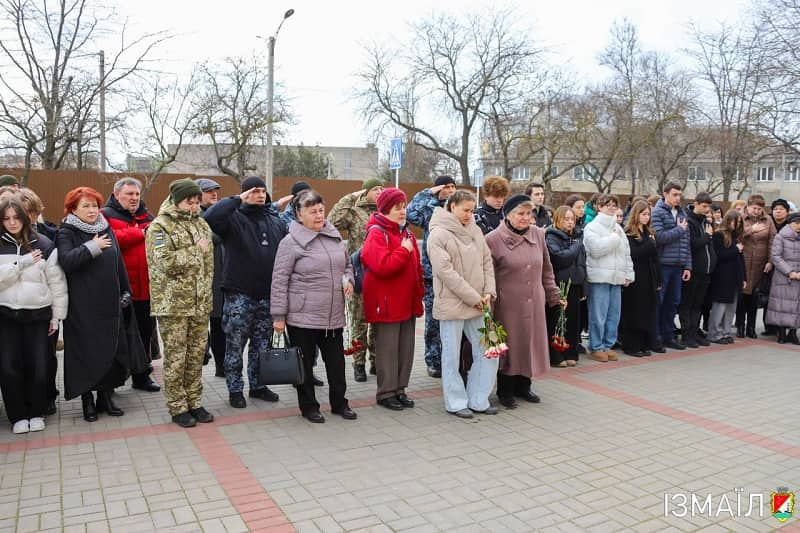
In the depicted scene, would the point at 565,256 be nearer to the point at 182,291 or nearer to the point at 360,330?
the point at 360,330

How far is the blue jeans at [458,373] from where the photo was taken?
5668 mm

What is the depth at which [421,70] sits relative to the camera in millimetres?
32156

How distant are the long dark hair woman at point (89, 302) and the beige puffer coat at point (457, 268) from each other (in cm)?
266

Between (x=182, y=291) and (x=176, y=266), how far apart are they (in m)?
0.20

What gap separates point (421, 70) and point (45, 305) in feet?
95.3

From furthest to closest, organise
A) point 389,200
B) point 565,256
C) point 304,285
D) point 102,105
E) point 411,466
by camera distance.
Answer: point 102,105
point 565,256
point 389,200
point 304,285
point 411,466

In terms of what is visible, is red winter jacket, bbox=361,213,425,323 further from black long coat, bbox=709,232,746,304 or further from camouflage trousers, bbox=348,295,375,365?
black long coat, bbox=709,232,746,304

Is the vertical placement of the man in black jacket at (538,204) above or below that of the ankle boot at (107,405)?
above

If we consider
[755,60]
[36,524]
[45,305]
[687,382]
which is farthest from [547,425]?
[755,60]

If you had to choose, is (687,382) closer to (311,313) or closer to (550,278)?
(550,278)

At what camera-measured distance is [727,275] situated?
9289 millimetres

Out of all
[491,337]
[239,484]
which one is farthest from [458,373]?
[239,484]

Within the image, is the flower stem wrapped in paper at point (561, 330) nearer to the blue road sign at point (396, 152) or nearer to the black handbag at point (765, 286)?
the black handbag at point (765, 286)

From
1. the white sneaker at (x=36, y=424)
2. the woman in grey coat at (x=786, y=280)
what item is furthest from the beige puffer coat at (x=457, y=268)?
the woman in grey coat at (x=786, y=280)
